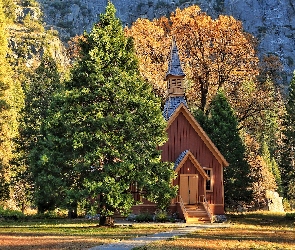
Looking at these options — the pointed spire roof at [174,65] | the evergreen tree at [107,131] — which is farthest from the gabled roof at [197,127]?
the evergreen tree at [107,131]

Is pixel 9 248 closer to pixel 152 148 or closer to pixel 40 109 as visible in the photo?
pixel 152 148

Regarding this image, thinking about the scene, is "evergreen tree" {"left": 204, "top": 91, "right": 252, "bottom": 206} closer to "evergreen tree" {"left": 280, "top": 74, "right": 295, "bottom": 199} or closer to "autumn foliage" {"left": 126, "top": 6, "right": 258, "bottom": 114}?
"autumn foliage" {"left": 126, "top": 6, "right": 258, "bottom": 114}

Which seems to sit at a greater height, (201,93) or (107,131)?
(201,93)

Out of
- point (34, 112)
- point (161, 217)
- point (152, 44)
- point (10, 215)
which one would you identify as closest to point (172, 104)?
point (161, 217)

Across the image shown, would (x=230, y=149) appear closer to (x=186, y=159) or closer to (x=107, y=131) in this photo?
(x=186, y=159)

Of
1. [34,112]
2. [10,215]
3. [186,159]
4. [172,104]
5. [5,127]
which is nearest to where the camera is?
[186,159]

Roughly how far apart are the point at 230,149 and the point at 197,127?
5891 millimetres

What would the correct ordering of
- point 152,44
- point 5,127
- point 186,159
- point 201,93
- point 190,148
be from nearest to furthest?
1. point 186,159
2. point 190,148
3. point 5,127
4. point 152,44
5. point 201,93

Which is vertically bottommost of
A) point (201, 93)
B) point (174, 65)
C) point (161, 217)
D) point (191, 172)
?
point (161, 217)

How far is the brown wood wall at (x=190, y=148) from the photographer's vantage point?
107 feet

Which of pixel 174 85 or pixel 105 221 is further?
pixel 174 85

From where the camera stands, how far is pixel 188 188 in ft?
106

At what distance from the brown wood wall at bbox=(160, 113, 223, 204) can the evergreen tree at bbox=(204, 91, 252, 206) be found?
11.9 feet

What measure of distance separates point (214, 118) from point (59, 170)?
18.9 m
